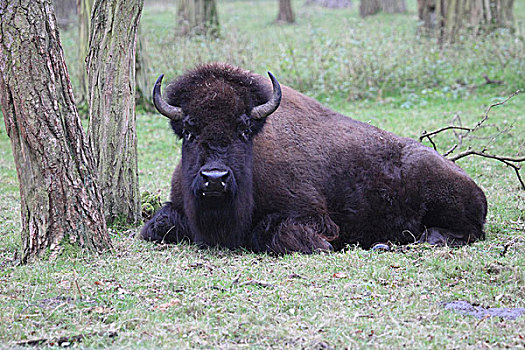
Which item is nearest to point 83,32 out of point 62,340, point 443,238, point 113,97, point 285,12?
point 113,97

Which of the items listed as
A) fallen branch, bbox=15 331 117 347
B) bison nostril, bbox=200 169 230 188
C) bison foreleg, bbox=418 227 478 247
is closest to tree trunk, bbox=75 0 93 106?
bison nostril, bbox=200 169 230 188

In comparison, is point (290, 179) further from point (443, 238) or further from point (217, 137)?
point (443, 238)

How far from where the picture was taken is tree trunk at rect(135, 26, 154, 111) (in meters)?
13.5

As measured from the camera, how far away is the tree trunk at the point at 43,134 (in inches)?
209

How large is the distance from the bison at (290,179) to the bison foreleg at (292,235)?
0.5 inches

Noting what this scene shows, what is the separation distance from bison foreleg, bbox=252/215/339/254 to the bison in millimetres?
12

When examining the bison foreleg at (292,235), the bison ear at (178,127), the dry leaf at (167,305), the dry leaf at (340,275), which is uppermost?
the bison ear at (178,127)

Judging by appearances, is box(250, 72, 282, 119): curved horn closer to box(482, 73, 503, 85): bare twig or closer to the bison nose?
the bison nose

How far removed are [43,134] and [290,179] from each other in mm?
2826

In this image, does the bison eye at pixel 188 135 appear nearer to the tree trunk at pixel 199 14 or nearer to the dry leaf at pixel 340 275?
the dry leaf at pixel 340 275

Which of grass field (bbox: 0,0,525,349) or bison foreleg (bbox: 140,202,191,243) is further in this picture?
bison foreleg (bbox: 140,202,191,243)

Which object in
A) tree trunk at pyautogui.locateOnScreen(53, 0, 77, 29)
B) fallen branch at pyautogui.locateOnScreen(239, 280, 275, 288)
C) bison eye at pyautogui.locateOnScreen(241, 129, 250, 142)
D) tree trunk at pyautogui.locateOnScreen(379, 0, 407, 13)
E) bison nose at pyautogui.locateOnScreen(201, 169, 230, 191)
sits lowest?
fallen branch at pyautogui.locateOnScreen(239, 280, 275, 288)

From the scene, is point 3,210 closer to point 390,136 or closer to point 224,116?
point 224,116

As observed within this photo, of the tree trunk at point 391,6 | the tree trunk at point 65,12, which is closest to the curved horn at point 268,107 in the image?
the tree trunk at point 65,12
